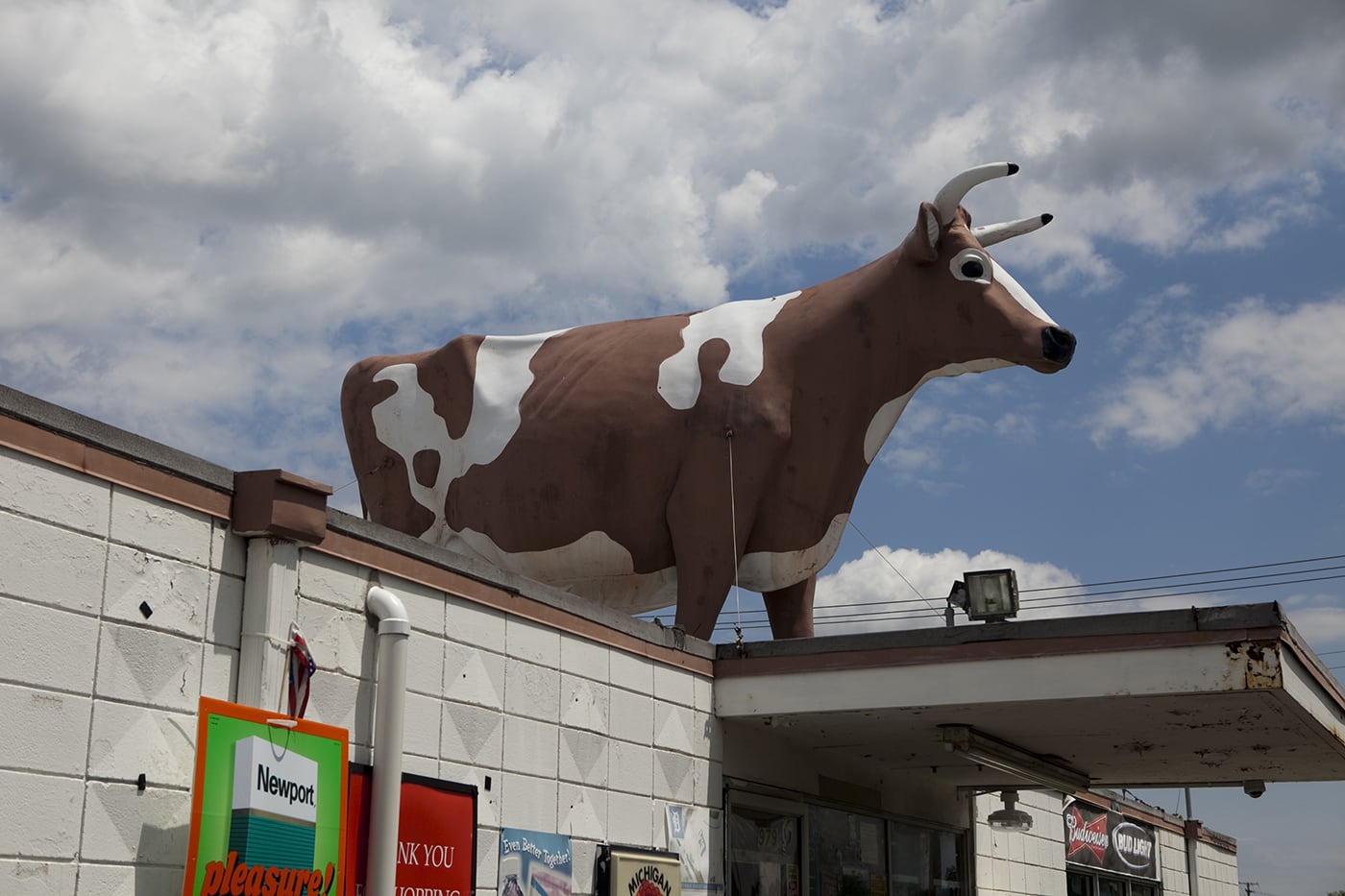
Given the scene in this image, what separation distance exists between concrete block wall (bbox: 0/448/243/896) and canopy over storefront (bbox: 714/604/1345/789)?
5157 mm

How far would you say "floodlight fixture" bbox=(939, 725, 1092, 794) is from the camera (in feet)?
37.9

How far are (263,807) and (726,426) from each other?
6.61m

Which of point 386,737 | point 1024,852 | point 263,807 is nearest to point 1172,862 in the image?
point 1024,852

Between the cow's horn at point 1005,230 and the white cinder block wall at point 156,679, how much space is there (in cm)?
634

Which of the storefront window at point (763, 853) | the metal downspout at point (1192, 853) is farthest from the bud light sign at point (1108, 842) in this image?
the storefront window at point (763, 853)

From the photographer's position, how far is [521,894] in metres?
8.73

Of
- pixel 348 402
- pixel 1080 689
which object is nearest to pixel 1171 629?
pixel 1080 689

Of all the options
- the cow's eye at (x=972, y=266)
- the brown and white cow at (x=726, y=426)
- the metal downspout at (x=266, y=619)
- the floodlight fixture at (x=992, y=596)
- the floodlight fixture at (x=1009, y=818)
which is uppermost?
the cow's eye at (x=972, y=266)

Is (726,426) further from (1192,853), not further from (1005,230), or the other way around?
(1192,853)

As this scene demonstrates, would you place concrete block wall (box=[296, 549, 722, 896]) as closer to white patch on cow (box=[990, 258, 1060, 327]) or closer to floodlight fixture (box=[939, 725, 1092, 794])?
floodlight fixture (box=[939, 725, 1092, 794])

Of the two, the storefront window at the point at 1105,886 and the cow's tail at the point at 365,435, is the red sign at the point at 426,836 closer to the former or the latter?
the cow's tail at the point at 365,435

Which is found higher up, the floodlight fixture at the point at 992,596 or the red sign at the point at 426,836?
the floodlight fixture at the point at 992,596

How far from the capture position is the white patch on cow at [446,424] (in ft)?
44.7

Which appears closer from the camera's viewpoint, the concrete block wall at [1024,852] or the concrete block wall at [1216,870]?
the concrete block wall at [1024,852]
